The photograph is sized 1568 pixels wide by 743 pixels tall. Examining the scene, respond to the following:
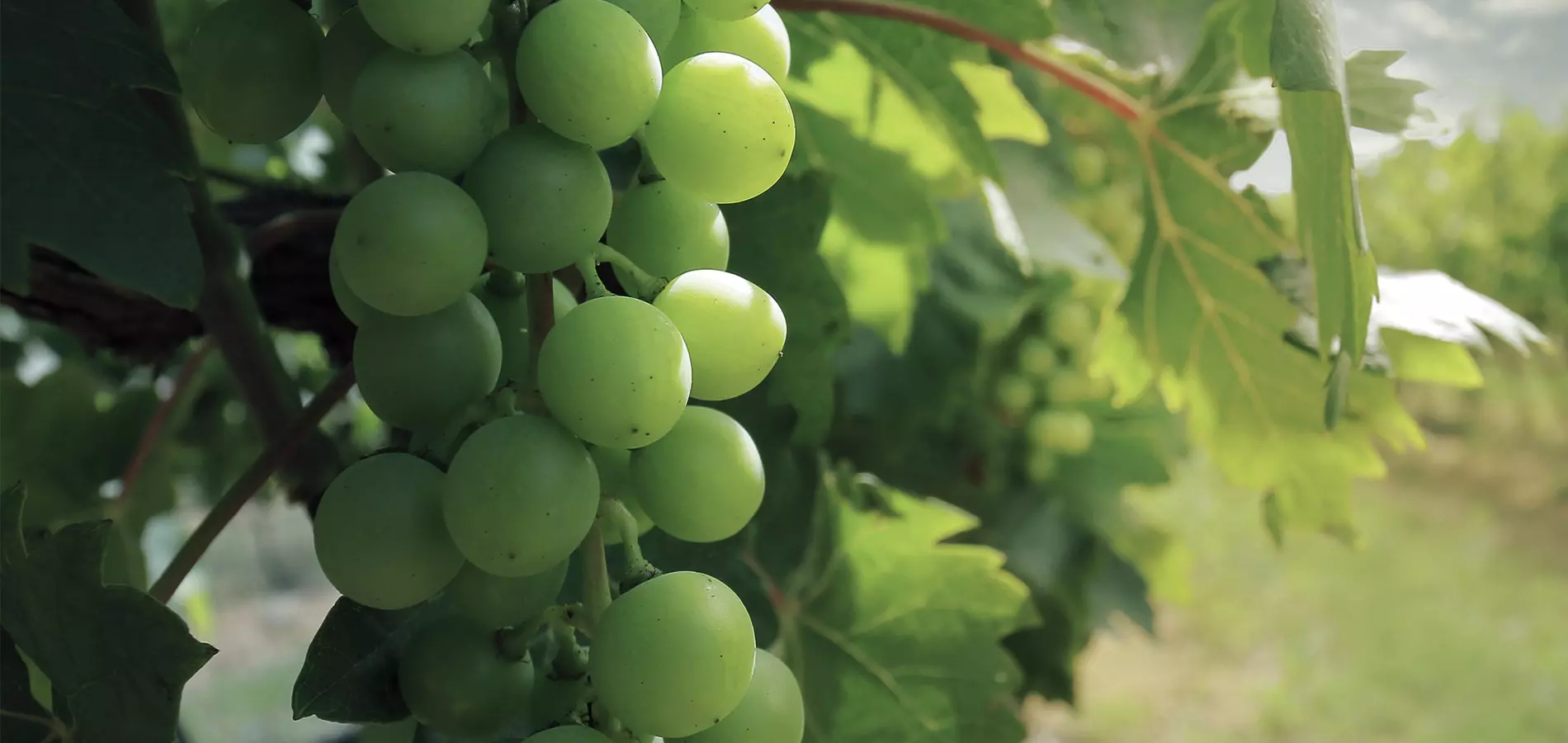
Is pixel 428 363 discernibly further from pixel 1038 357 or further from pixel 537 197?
pixel 1038 357

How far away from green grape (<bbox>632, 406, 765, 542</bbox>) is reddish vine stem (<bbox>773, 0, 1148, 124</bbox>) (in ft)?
0.67

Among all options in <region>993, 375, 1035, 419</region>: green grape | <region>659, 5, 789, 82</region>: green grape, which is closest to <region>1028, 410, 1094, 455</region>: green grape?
<region>993, 375, 1035, 419</region>: green grape

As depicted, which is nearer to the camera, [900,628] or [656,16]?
[656,16]

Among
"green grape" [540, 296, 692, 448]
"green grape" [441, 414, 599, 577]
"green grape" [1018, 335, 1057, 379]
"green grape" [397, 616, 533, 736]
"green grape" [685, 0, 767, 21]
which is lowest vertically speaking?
"green grape" [1018, 335, 1057, 379]

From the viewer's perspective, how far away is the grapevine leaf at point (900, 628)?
365 millimetres

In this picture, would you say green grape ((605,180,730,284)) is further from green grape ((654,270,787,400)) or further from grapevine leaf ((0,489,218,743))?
grapevine leaf ((0,489,218,743))

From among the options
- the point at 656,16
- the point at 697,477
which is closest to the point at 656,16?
the point at 656,16

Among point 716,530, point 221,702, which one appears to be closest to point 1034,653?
point 716,530

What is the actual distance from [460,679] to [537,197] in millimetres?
107

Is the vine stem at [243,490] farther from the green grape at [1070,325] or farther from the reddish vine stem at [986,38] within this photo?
the green grape at [1070,325]

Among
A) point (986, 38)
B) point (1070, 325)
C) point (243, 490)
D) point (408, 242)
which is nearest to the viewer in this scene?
point (408, 242)

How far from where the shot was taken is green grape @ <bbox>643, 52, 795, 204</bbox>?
23cm

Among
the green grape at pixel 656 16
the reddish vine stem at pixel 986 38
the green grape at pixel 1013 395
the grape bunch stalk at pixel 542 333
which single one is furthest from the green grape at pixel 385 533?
the green grape at pixel 1013 395

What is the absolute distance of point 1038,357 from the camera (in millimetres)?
750
